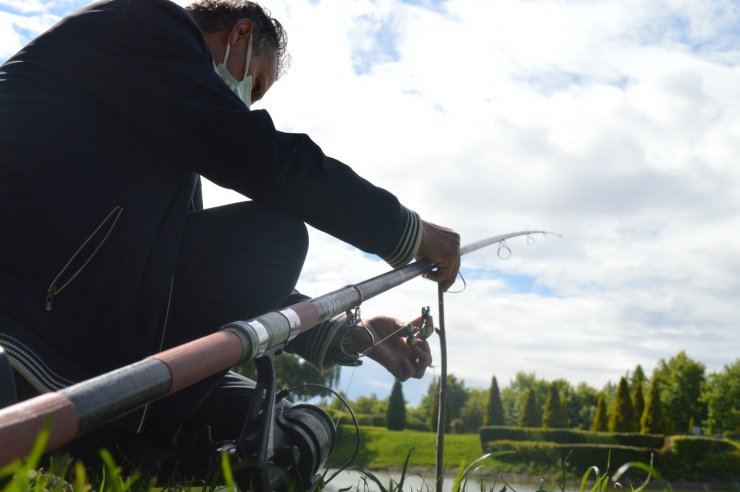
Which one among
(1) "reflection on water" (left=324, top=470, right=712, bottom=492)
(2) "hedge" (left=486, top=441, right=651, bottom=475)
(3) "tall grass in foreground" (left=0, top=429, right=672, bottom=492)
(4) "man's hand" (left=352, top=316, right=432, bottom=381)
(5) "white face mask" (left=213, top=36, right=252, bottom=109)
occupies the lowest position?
(2) "hedge" (left=486, top=441, right=651, bottom=475)

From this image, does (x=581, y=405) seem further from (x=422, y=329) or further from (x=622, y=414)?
(x=422, y=329)

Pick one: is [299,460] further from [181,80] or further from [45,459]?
[181,80]

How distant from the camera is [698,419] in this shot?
58.7m

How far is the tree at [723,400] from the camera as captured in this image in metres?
52.5

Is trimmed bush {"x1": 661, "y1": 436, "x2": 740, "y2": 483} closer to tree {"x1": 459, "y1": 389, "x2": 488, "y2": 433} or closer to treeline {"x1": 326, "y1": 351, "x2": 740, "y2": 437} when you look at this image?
treeline {"x1": 326, "y1": 351, "x2": 740, "y2": 437}

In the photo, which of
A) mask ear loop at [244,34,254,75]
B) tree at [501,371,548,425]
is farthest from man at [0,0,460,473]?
tree at [501,371,548,425]

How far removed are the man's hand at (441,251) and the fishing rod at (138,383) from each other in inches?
27.3

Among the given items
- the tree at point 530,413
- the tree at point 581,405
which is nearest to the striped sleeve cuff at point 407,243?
the tree at point 530,413

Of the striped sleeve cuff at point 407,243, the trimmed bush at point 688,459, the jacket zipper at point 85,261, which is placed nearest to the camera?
the jacket zipper at point 85,261

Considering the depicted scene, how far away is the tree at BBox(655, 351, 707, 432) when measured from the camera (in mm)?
56750

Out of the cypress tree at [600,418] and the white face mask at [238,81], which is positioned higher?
the white face mask at [238,81]

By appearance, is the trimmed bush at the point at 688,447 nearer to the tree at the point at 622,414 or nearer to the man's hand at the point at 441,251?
the tree at the point at 622,414

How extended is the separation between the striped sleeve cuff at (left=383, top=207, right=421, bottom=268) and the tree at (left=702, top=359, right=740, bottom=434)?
54.7m

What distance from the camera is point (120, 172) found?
83.4 inches
